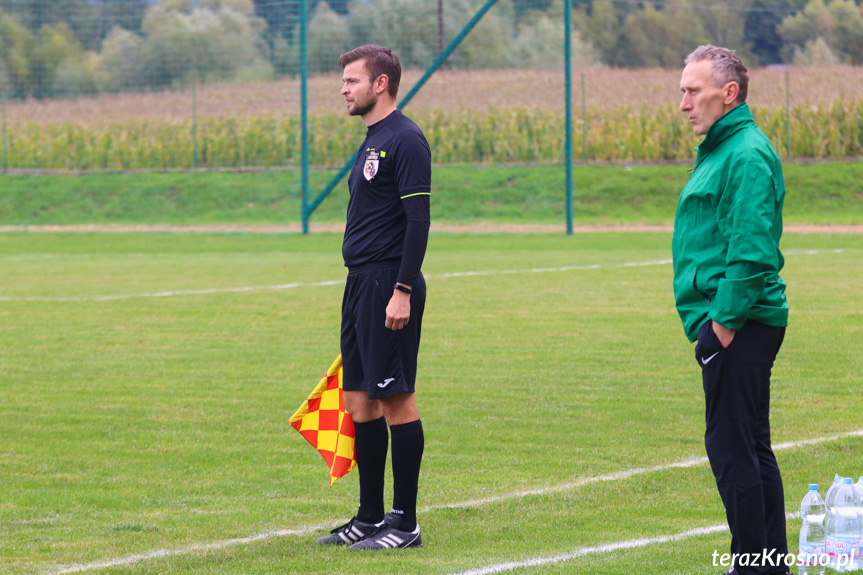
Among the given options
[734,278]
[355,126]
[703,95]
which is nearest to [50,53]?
[355,126]

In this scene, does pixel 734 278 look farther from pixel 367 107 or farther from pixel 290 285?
pixel 290 285

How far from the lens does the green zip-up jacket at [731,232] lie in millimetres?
4062

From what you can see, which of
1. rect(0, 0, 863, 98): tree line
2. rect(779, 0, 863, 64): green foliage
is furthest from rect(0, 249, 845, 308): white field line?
rect(779, 0, 863, 64): green foliage

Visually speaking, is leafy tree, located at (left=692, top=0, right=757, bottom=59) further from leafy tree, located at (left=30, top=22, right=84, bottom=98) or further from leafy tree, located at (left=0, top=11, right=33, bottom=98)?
leafy tree, located at (left=0, top=11, right=33, bottom=98)

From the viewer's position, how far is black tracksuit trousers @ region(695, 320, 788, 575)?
4230mm

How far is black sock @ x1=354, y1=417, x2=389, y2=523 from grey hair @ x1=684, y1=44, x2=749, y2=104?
2.22m

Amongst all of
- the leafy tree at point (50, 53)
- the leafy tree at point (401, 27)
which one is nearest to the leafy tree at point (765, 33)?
the leafy tree at point (401, 27)

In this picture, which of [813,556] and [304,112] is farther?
A: [304,112]

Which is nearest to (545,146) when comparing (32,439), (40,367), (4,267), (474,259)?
(474,259)

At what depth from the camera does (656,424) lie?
24.9 feet

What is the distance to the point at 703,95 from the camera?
14.0 feet

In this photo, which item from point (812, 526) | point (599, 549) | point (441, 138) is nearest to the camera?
point (812, 526)

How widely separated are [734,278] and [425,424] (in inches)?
157

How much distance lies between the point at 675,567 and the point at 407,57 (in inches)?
1119
